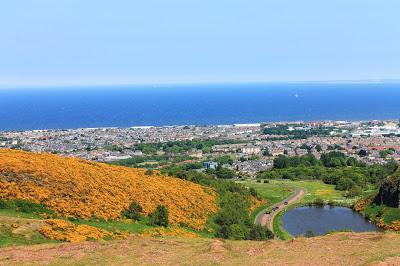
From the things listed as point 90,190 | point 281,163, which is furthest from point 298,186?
point 90,190

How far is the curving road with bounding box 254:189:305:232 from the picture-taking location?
7412 cm

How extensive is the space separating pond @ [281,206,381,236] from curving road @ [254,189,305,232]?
196 centimetres

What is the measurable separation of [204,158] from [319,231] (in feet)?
342

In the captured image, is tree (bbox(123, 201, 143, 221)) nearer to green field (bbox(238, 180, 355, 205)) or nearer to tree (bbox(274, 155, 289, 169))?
green field (bbox(238, 180, 355, 205))

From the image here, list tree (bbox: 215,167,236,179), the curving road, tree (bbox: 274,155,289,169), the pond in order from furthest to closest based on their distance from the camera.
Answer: tree (bbox: 274,155,289,169) → tree (bbox: 215,167,236,179) → the curving road → the pond

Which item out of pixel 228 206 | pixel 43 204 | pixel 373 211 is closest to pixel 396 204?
pixel 373 211

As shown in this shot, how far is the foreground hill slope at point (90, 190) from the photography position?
46.7 meters

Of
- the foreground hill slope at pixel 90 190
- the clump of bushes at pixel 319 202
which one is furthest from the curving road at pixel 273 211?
the foreground hill slope at pixel 90 190

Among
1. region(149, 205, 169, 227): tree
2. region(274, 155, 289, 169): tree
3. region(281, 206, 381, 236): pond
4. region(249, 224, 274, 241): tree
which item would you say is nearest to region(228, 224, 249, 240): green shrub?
region(249, 224, 274, 241): tree

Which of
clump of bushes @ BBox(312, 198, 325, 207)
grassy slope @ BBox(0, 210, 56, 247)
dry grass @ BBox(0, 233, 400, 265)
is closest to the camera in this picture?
dry grass @ BBox(0, 233, 400, 265)

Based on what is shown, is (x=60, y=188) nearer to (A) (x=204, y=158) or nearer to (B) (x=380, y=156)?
(A) (x=204, y=158)

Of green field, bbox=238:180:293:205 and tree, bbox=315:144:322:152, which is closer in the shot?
green field, bbox=238:180:293:205

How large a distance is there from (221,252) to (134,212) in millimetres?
20849

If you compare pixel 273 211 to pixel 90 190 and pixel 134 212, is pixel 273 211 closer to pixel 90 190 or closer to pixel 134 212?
pixel 134 212
